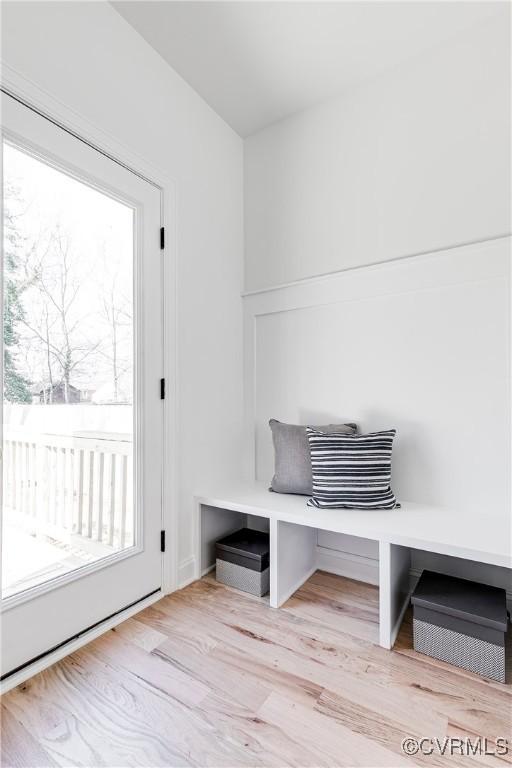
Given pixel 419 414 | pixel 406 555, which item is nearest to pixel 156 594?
pixel 406 555

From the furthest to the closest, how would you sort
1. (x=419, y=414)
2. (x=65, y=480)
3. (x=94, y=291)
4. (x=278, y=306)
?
(x=278, y=306) → (x=419, y=414) → (x=94, y=291) → (x=65, y=480)

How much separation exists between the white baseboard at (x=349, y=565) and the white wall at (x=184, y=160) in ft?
2.35

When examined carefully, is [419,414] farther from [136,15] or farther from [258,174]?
[136,15]

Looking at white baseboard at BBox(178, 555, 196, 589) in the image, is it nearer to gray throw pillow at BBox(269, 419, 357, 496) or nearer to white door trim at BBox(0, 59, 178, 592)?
white door trim at BBox(0, 59, 178, 592)

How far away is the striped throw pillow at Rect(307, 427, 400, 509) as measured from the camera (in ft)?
5.76

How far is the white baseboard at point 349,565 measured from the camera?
2.01 m

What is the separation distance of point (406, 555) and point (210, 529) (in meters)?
1.00

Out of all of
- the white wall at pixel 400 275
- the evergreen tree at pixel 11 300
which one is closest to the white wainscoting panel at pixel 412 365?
the white wall at pixel 400 275

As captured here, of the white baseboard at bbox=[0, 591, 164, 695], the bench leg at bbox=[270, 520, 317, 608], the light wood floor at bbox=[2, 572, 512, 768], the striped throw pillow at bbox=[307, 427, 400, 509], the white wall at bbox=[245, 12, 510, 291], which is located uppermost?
the white wall at bbox=[245, 12, 510, 291]

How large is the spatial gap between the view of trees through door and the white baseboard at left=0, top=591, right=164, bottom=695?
27 cm

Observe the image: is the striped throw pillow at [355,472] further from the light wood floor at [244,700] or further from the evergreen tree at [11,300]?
the evergreen tree at [11,300]

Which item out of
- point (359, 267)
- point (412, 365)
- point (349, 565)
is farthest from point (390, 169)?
point (349, 565)

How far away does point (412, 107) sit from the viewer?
192cm

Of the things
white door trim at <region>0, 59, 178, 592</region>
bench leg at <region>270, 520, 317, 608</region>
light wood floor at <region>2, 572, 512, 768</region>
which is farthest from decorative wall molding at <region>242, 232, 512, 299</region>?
light wood floor at <region>2, 572, 512, 768</region>
